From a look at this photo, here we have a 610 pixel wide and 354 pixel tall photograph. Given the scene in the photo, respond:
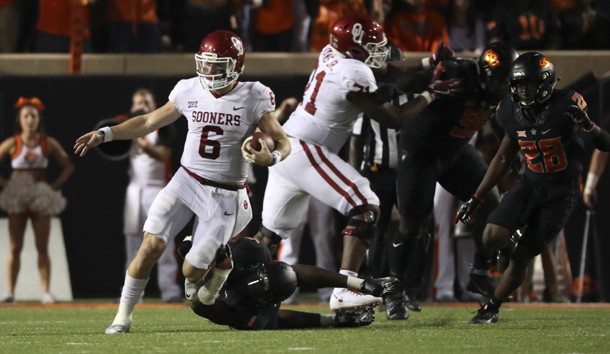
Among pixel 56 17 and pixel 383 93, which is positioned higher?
pixel 56 17

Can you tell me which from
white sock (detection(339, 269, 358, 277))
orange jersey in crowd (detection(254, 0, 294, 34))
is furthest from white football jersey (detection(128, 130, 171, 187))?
white sock (detection(339, 269, 358, 277))

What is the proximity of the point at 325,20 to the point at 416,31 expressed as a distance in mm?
Result: 892

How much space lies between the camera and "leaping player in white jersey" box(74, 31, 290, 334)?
24.6ft

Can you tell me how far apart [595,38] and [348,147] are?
117 inches

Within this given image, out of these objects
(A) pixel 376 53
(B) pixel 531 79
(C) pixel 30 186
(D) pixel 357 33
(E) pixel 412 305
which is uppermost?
(D) pixel 357 33

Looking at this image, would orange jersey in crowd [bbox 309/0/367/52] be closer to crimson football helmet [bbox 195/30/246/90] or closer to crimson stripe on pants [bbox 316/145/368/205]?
crimson stripe on pants [bbox 316/145/368/205]

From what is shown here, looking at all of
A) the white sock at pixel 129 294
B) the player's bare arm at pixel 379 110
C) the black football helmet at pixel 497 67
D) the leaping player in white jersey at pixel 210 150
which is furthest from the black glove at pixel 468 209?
the white sock at pixel 129 294

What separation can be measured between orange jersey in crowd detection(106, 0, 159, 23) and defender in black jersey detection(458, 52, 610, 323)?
5.07m

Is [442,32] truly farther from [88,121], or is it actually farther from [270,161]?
[270,161]

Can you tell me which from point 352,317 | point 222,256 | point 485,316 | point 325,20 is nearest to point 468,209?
point 485,316

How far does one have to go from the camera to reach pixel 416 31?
493 inches

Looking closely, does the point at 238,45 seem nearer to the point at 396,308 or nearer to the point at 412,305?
the point at 396,308

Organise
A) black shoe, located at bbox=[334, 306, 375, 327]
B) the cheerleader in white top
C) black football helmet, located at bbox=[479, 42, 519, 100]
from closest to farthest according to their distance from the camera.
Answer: black shoe, located at bbox=[334, 306, 375, 327] → black football helmet, located at bbox=[479, 42, 519, 100] → the cheerleader in white top

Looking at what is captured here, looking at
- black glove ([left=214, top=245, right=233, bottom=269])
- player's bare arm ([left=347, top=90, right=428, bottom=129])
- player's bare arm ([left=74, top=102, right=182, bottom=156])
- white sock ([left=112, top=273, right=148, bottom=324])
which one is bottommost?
white sock ([left=112, top=273, right=148, bottom=324])
